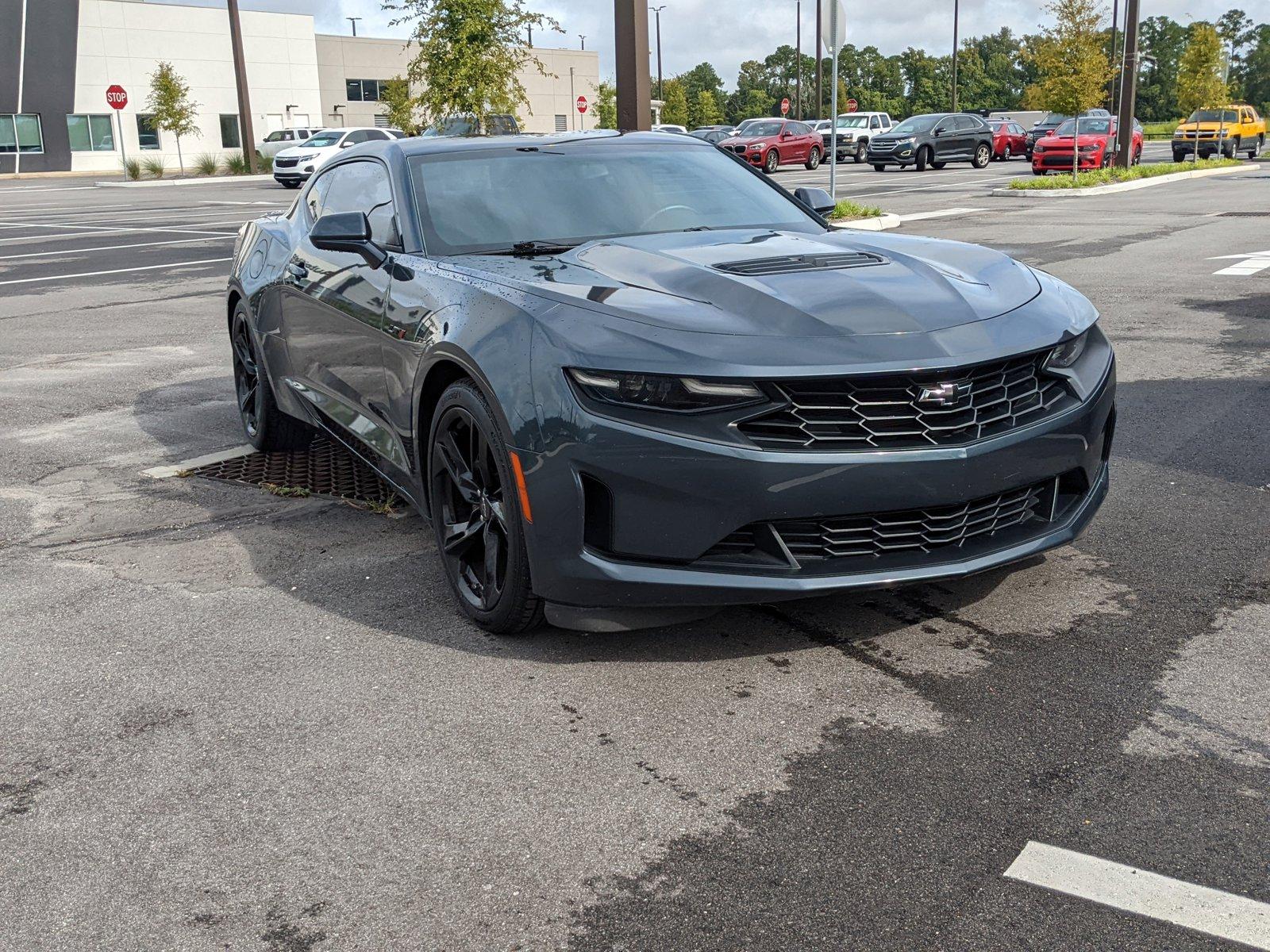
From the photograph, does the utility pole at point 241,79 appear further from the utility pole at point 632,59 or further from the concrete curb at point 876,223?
the utility pole at point 632,59

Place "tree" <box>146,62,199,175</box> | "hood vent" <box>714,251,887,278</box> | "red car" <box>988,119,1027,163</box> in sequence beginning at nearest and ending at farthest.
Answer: "hood vent" <box>714,251,887,278</box>, "red car" <box>988,119,1027,163</box>, "tree" <box>146,62,199,175</box>

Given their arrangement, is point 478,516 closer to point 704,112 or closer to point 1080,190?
point 1080,190

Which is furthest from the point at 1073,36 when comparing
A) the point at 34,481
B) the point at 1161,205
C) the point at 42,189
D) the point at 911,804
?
the point at 42,189

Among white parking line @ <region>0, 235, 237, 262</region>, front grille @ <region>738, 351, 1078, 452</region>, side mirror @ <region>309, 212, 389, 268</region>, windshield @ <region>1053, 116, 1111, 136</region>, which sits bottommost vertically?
white parking line @ <region>0, 235, 237, 262</region>

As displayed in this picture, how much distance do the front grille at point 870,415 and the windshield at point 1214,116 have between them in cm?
4667

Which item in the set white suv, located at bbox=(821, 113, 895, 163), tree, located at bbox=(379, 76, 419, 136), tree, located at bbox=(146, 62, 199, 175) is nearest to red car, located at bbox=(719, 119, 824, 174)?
white suv, located at bbox=(821, 113, 895, 163)

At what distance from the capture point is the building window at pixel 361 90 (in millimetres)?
74062

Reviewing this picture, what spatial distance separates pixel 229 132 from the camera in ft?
209

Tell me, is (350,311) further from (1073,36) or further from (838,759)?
(1073,36)

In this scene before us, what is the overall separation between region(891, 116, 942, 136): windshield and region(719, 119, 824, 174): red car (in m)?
2.61

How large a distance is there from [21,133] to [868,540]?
6020 centimetres

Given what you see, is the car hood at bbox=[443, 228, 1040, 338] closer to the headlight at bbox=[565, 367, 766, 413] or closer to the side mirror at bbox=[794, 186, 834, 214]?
the headlight at bbox=[565, 367, 766, 413]

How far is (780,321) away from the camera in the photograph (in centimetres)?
356

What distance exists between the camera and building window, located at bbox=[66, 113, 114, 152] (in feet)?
187
